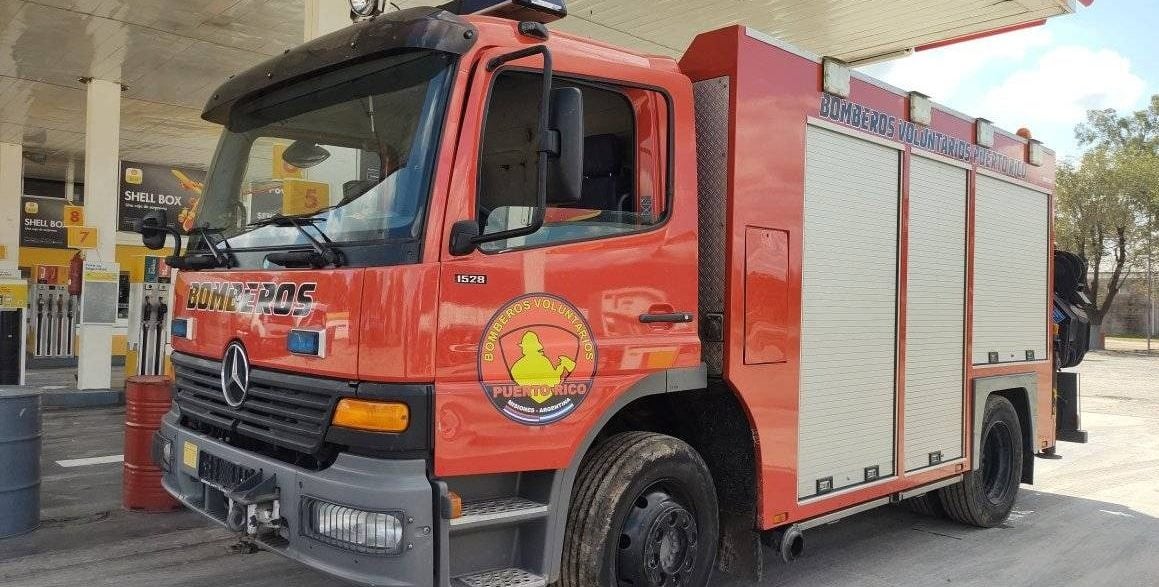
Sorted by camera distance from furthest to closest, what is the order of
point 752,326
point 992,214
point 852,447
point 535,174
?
1. point 992,214
2. point 852,447
3. point 752,326
4. point 535,174

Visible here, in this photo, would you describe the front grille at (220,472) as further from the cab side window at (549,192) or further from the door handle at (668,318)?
the door handle at (668,318)

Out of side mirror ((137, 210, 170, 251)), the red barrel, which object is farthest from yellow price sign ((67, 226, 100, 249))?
side mirror ((137, 210, 170, 251))

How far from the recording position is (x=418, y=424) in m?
3.07

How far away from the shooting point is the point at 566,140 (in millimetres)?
3213

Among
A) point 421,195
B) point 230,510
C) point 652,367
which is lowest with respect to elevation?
point 230,510

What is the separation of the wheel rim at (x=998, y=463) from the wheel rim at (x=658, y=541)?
3.52 m

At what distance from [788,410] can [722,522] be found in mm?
668

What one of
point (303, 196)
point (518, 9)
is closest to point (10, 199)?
point (303, 196)

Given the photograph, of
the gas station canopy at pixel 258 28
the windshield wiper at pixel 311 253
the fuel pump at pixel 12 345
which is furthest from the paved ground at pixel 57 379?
the windshield wiper at pixel 311 253

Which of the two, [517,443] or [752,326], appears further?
[752,326]

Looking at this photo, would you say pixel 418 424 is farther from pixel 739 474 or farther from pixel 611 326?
pixel 739 474

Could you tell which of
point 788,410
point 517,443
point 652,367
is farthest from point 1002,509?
point 517,443

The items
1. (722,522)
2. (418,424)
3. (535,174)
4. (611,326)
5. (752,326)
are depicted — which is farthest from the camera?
(722,522)

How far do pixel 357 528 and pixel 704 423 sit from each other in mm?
1945
